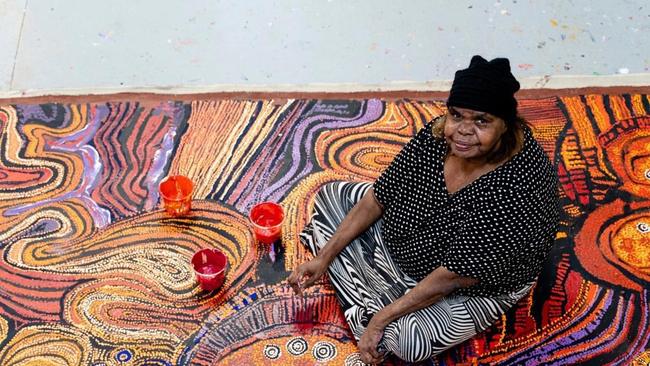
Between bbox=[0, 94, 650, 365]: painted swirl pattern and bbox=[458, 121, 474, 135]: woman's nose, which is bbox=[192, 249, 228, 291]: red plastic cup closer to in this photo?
bbox=[0, 94, 650, 365]: painted swirl pattern

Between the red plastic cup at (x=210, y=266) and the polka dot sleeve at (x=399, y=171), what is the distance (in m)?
0.62

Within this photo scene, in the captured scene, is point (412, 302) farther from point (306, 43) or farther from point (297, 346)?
point (306, 43)

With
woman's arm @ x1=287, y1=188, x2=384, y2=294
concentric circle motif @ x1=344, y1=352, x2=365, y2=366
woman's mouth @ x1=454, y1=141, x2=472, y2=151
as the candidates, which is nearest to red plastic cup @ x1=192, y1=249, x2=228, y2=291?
woman's arm @ x1=287, y1=188, x2=384, y2=294

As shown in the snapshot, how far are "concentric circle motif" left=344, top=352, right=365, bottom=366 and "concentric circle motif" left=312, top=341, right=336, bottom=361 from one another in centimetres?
5

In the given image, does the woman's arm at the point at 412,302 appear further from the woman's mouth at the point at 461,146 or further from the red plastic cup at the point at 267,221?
the red plastic cup at the point at 267,221

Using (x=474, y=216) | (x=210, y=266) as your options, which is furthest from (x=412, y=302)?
(x=210, y=266)

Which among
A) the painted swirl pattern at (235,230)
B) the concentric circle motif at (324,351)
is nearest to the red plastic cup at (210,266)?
the painted swirl pattern at (235,230)

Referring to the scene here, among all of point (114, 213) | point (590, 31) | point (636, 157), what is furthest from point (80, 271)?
point (590, 31)

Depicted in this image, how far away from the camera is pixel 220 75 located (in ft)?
11.1

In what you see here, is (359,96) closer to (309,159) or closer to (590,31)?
(309,159)

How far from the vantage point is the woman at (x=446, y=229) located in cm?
202

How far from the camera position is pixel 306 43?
3.56 metres

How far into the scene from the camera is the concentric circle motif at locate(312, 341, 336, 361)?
97.2 inches

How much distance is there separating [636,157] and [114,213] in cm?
205
